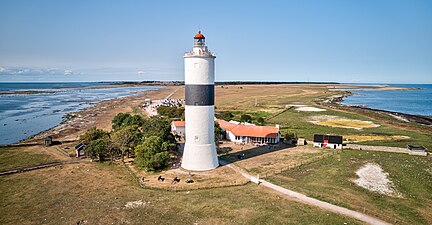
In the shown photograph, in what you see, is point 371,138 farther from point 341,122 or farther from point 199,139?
point 199,139

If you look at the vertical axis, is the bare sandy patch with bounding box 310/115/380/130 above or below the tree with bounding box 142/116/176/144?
below

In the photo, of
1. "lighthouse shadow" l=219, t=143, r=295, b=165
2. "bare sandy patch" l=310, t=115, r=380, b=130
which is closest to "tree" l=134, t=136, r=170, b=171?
"lighthouse shadow" l=219, t=143, r=295, b=165

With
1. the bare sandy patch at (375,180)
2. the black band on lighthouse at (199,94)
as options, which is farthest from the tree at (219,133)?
the bare sandy patch at (375,180)

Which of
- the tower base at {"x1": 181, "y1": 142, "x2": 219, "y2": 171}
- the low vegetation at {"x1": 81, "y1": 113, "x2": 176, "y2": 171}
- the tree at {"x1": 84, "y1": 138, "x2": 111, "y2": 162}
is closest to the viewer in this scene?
the tower base at {"x1": 181, "y1": 142, "x2": 219, "y2": 171}

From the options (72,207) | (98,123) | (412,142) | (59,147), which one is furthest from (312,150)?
(98,123)

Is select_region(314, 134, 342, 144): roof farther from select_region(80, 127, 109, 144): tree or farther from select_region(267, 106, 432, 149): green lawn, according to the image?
select_region(80, 127, 109, 144): tree

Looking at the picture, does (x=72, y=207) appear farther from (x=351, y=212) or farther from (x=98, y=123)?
(x=98, y=123)

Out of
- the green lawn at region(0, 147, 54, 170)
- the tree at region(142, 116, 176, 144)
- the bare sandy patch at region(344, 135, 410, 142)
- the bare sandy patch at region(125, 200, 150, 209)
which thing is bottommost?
the green lawn at region(0, 147, 54, 170)

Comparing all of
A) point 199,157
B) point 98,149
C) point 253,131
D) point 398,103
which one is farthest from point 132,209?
point 398,103
